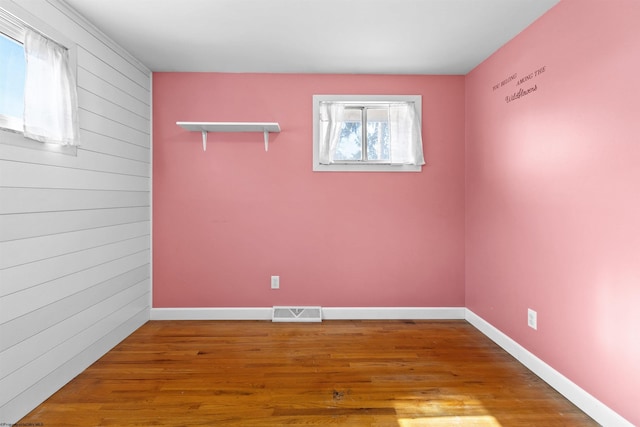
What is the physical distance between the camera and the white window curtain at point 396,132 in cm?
357

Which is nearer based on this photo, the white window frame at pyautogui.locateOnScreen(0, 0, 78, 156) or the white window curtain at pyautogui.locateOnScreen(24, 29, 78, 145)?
the white window frame at pyautogui.locateOnScreen(0, 0, 78, 156)

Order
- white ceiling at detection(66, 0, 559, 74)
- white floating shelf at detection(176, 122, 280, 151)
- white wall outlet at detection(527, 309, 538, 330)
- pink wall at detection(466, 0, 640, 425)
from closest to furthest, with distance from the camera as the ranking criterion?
pink wall at detection(466, 0, 640, 425) → white ceiling at detection(66, 0, 559, 74) → white wall outlet at detection(527, 309, 538, 330) → white floating shelf at detection(176, 122, 280, 151)

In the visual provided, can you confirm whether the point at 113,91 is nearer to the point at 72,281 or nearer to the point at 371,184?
the point at 72,281

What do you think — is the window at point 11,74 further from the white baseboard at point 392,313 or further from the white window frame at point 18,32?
the white baseboard at point 392,313

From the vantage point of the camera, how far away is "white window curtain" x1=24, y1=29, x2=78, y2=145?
79.5 inches

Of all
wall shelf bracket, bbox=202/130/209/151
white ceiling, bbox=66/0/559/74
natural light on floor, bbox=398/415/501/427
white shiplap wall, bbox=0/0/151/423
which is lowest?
natural light on floor, bbox=398/415/501/427

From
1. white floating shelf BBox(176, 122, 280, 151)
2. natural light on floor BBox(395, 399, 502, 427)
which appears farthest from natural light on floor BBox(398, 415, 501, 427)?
white floating shelf BBox(176, 122, 280, 151)

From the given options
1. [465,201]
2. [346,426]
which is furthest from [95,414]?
[465,201]

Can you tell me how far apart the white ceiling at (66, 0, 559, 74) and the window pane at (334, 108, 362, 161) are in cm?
44

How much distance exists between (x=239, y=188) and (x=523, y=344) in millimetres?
2850

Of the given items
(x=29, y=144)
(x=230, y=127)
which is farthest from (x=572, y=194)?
(x=29, y=144)

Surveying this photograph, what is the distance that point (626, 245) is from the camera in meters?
1.80

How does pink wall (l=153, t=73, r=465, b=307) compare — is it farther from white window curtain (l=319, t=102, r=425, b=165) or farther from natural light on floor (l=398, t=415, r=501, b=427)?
natural light on floor (l=398, t=415, r=501, b=427)

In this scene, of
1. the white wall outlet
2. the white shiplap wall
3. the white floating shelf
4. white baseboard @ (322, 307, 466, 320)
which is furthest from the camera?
white baseboard @ (322, 307, 466, 320)
